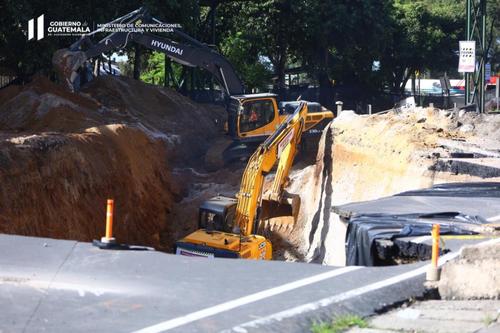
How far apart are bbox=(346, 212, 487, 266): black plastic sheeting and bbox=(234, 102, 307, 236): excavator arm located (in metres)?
7.35

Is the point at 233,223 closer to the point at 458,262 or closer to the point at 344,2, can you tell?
the point at 458,262

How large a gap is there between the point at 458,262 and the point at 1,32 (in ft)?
84.1

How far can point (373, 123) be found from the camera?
994 inches

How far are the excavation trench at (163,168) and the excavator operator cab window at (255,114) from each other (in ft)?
5.66

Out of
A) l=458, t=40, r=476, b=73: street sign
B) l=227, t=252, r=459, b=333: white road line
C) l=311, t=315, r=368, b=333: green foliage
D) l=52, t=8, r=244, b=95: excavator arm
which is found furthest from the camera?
l=458, t=40, r=476, b=73: street sign

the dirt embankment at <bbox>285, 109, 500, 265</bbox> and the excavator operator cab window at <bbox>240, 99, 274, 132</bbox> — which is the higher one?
the excavator operator cab window at <bbox>240, 99, 274, 132</bbox>

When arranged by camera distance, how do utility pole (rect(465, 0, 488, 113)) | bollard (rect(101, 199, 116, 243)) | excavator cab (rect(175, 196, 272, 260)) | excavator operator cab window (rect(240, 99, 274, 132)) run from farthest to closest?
utility pole (rect(465, 0, 488, 113)) → excavator operator cab window (rect(240, 99, 274, 132)) → excavator cab (rect(175, 196, 272, 260)) → bollard (rect(101, 199, 116, 243))

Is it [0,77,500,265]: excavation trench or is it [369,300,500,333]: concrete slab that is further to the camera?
[0,77,500,265]: excavation trench

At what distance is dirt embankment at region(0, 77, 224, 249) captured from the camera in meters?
19.8

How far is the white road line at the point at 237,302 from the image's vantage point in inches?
277

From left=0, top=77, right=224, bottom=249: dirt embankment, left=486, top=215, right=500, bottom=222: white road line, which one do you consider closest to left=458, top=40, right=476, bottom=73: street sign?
left=0, top=77, right=224, bottom=249: dirt embankment

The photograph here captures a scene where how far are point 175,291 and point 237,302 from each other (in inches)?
29.1

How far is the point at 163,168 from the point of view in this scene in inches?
1077

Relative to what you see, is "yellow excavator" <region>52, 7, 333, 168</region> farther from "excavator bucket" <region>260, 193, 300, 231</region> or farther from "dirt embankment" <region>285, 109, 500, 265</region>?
"excavator bucket" <region>260, 193, 300, 231</region>
